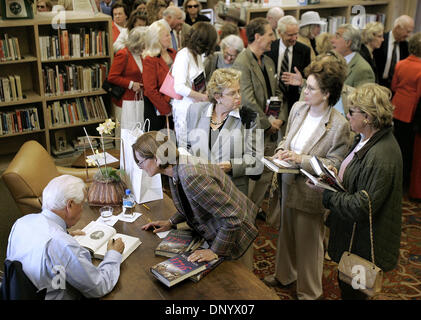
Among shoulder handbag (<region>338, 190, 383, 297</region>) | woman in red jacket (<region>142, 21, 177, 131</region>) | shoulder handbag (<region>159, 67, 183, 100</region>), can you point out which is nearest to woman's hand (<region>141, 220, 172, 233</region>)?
shoulder handbag (<region>338, 190, 383, 297</region>)

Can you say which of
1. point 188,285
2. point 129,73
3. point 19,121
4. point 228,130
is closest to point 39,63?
point 19,121

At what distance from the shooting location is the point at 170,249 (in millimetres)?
2396

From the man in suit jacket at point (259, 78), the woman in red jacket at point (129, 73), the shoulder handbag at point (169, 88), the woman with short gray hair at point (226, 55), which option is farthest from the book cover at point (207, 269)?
the woman in red jacket at point (129, 73)

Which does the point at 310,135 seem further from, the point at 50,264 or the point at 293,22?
the point at 293,22

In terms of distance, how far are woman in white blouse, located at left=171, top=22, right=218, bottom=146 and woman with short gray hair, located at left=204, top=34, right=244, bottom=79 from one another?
197 millimetres

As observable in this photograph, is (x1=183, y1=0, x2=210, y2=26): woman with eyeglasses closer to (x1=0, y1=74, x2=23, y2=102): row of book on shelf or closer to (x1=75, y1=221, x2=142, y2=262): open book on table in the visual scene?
(x1=0, y1=74, x2=23, y2=102): row of book on shelf

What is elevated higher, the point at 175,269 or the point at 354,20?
the point at 354,20

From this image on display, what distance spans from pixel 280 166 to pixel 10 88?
3677 mm

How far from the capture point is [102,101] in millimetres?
5762

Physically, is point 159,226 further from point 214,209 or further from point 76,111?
point 76,111

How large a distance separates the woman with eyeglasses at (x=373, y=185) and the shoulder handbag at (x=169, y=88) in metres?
2.16

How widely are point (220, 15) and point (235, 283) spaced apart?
5.09 meters

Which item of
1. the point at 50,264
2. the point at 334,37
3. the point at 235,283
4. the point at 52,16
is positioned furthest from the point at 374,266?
the point at 52,16

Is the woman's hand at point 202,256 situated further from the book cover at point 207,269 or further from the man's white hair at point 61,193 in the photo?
the man's white hair at point 61,193
